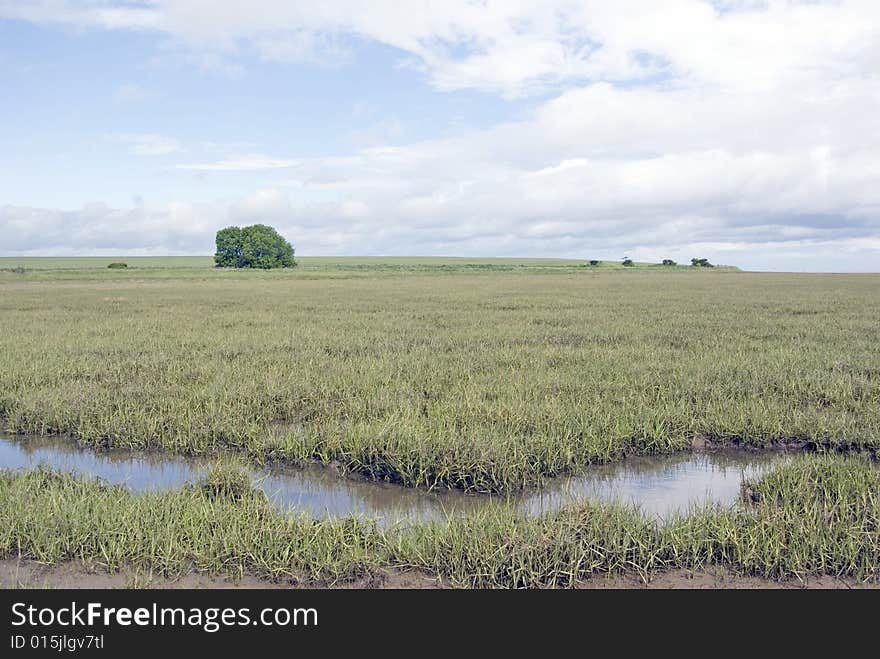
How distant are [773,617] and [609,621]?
94 centimetres

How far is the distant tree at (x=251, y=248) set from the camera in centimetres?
9938

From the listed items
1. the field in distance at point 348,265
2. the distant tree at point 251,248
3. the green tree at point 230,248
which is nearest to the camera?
the field in distance at point 348,265

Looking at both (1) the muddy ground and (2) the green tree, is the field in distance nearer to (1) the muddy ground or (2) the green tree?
(2) the green tree

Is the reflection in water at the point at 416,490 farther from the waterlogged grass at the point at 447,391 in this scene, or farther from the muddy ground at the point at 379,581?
the muddy ground at the point at 379,581

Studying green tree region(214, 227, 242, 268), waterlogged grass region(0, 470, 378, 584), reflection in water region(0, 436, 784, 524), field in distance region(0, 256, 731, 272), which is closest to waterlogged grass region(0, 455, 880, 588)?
waterlogged grass region(0, 470, 378, 584)

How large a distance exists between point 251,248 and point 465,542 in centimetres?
10120

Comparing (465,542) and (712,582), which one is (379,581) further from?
(712,582)

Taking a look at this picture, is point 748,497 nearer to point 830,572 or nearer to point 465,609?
point 830,572

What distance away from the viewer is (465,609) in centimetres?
370

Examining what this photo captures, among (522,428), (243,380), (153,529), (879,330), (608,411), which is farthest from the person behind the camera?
(879,330)

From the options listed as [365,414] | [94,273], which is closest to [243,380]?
[365,414]

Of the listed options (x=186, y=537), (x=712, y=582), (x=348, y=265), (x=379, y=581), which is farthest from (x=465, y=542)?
(x=348, y=265)

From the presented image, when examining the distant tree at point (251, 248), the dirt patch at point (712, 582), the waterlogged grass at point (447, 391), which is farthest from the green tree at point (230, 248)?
the dirt patch at point (712, 582)

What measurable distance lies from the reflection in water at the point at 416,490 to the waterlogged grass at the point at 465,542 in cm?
49
